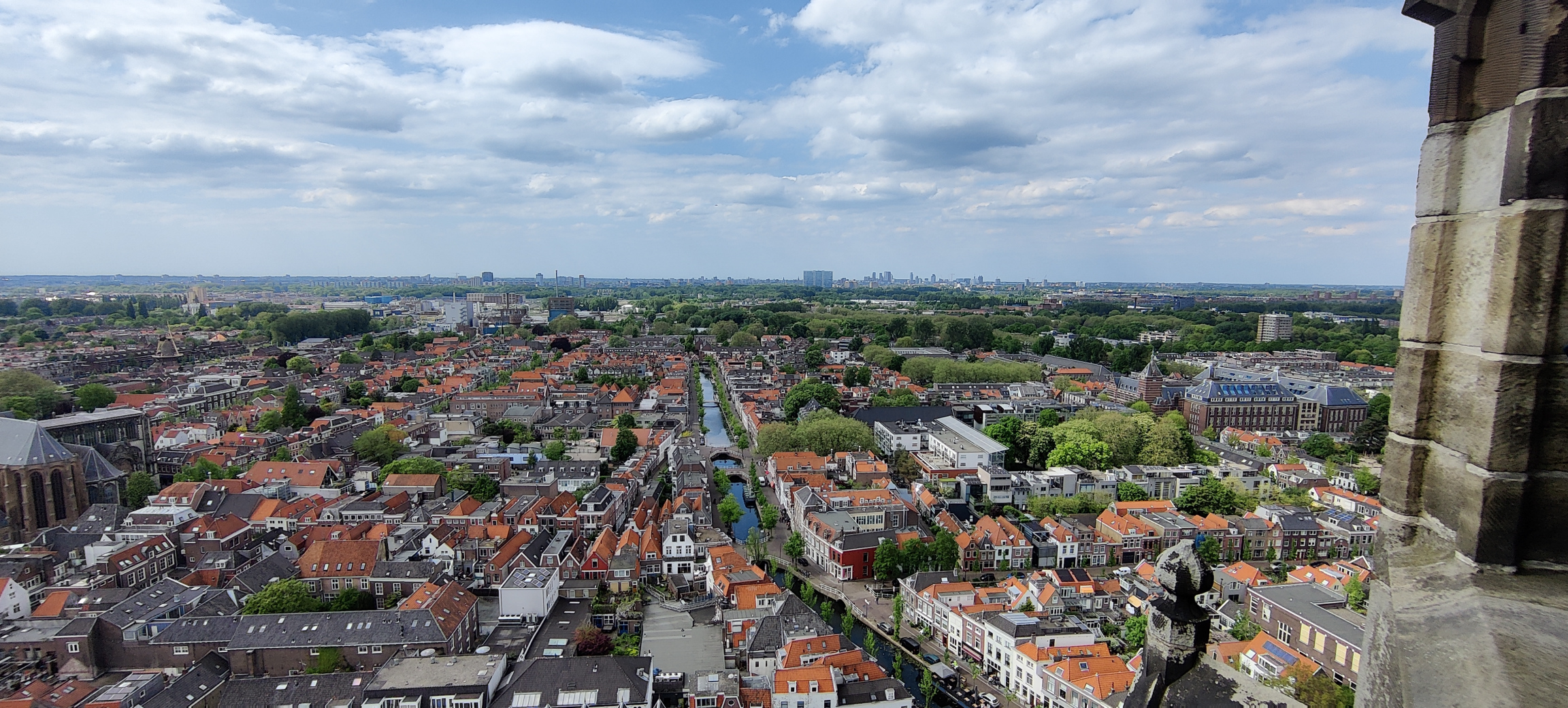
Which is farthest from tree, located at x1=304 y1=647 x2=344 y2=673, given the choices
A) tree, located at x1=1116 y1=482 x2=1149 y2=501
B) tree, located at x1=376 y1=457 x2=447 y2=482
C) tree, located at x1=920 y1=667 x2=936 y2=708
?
tree, located at x1=1116 y1=482 x2=1149 y2=501

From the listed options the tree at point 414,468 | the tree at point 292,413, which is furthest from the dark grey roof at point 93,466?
the tree at point 414,468

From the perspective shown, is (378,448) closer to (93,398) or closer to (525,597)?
(525,597)

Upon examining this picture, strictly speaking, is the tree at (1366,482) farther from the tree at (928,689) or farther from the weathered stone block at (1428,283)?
the weathered stone block at (1428,283)

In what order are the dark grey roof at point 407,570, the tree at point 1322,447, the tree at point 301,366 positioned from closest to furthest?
the dark grey roof at point 407,570
the tree at point 1322,447
the tree at point 301,366

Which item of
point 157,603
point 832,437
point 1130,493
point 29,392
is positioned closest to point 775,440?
point 832,437

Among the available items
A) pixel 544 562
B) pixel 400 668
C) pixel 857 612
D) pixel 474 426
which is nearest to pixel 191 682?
pixel 400 668

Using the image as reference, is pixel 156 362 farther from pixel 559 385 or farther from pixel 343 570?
pixel 343 570
